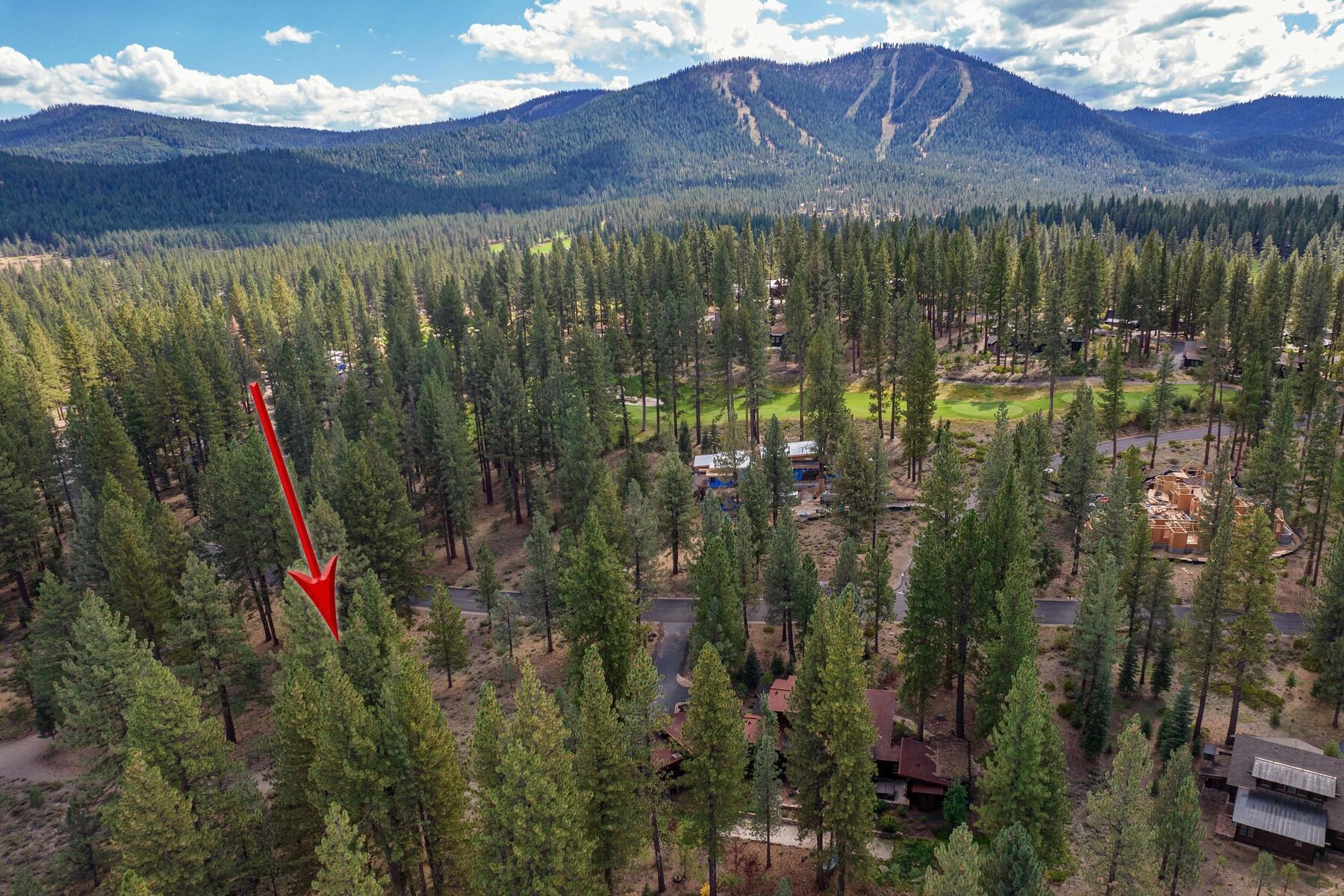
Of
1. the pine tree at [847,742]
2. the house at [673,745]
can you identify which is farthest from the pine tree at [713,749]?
the house at [673,745]

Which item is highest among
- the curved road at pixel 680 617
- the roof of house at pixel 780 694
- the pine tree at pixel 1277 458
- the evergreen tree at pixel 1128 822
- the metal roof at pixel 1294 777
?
the pine tree at pixel 1277 458

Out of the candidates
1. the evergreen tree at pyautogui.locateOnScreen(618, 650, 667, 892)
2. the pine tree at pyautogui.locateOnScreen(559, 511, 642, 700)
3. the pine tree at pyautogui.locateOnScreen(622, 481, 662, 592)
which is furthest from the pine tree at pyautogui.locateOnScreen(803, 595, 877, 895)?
the pine tree at pyautogui.locateOnScreen(622, 481, 662, 592)

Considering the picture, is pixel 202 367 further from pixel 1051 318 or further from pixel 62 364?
pixel 1051 318

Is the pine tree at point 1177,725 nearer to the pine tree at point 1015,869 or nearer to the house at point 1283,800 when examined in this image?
the house at point 1283,800

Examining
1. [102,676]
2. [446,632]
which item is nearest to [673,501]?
[446,632]

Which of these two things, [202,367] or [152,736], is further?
[202,367]

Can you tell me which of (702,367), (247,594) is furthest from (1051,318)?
(247,594)

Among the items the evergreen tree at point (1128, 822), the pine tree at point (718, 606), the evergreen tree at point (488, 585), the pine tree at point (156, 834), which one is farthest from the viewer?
the evergreen tree at point (488, 585)
